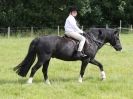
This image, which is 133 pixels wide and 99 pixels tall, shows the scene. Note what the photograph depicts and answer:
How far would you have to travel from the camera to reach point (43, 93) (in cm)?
1196

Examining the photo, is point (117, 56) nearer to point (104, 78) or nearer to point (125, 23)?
point (104, 78)

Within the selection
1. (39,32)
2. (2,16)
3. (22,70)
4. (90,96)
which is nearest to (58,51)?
(22,70)

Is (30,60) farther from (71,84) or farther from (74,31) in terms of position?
(74,31)

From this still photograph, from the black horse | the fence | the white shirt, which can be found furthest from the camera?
the fence

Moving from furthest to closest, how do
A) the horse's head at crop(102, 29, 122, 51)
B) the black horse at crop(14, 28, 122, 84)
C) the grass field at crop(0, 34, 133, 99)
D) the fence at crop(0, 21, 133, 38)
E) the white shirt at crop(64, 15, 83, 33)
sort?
the fence at crop(0, 21, 133, 38), the horse's head at crop(102, 29, 122, 51), the white shirt at crop(64, 15, 83, 33), the black horse at crop(14, 28, 122, 84), the grass field at crop(0, 34, 133, 99)

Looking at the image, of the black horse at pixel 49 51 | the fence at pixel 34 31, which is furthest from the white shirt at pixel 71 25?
the fence at pixel 34 31

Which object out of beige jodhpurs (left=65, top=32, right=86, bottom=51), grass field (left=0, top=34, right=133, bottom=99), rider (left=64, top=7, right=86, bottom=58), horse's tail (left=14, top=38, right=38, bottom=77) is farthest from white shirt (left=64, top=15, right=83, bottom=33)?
grass field (left=0, top=34, right=133, bottom=99)

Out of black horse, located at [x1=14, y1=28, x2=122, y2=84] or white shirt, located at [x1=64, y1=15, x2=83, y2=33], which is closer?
black horse, located at [x1=14, y1=28, x2=122, y2=84]

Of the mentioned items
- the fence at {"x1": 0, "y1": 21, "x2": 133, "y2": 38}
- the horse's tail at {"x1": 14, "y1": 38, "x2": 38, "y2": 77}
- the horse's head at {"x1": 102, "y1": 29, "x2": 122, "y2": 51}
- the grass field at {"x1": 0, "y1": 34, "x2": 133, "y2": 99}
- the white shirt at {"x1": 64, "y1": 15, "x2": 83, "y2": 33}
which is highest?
the white shirt at {"x1": 64, "y1": 15, "x2": 83, "y2": 33}

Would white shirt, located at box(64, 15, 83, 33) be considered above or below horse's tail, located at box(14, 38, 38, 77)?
above

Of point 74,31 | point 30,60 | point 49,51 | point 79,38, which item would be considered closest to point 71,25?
point 74,31

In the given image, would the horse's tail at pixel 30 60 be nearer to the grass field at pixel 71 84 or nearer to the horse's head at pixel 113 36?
the grass field at pixel 71 84

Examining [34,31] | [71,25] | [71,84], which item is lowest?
[34,31]

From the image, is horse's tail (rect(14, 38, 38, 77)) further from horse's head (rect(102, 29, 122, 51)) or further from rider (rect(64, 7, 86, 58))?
horse's head (rect(102, 29, 122, 51))
